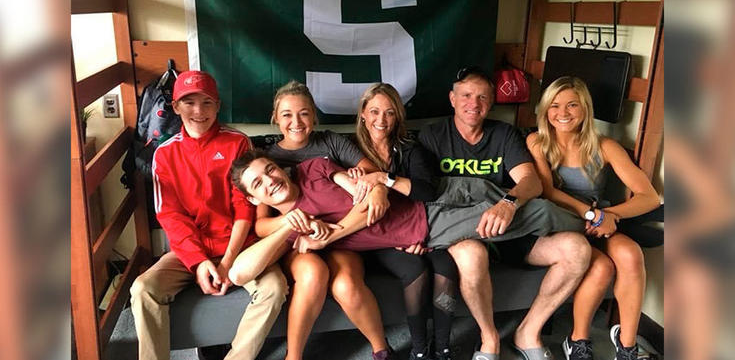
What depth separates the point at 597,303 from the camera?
191 centimetres

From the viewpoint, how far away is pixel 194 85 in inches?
71.7

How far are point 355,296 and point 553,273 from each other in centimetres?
66

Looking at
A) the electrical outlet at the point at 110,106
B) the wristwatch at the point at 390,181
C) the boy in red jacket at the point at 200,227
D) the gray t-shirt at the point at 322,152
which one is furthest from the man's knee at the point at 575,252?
the electrical outlet at the point at 110,106

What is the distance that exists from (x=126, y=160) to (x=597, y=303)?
1.78 metres

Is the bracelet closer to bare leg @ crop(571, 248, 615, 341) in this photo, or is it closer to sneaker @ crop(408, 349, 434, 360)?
bare leg @ crop(571, 248, 615, 341)

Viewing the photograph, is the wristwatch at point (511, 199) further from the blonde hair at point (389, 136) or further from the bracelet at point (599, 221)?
the blonde hair at point (389, 136)

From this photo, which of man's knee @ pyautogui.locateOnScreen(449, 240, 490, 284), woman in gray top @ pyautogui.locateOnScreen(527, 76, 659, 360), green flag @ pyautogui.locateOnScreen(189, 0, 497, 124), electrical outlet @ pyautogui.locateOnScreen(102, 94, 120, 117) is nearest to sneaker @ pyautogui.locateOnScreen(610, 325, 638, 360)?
woman in gray top @ pyautogui.locateOnScreen(527, 76, 659, 360)

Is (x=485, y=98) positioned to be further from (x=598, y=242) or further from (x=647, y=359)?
(x=647, y=359)

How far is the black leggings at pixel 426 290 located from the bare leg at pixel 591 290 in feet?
1.43

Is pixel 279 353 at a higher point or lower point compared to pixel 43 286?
lower

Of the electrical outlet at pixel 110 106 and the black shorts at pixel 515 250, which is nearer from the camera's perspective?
the black shorts at pixel 515 250

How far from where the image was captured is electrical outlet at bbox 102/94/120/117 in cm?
230

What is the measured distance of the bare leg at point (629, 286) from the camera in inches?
73.8

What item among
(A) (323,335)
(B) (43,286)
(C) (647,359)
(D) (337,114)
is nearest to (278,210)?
(A) (323,335)
